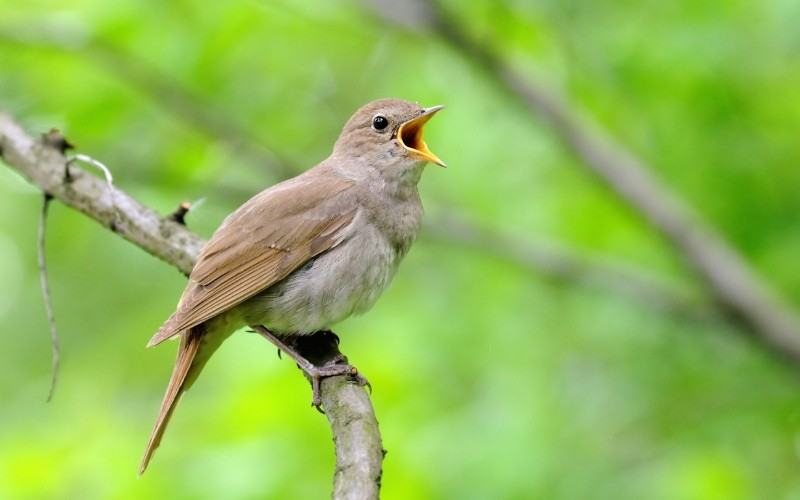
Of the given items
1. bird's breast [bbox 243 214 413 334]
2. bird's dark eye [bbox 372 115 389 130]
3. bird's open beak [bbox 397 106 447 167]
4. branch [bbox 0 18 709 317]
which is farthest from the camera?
branch [bbox 0 18 709 317]

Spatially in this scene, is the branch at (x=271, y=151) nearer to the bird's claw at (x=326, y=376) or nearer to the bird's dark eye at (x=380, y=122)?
the bird's dark eye at (x=380, y=122)

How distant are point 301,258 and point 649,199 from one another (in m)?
2.83

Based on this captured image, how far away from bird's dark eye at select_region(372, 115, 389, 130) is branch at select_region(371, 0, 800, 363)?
140 centimetres

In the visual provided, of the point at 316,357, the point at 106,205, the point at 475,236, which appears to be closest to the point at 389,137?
the point at 316,357

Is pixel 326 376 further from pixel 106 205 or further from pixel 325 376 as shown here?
pixel 106 205

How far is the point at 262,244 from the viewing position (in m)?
5.17

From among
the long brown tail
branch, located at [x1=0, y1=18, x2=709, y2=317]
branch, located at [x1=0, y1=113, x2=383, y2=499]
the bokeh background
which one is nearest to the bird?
the long brown tail

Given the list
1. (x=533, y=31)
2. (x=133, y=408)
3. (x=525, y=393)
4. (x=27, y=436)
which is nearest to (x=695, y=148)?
(x=533, y=31)

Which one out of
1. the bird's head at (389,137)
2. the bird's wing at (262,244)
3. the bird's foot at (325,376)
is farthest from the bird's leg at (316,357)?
the bird's head at (389,137)

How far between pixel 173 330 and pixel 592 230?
4117 mm

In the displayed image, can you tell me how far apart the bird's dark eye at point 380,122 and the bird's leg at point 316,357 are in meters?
1.23

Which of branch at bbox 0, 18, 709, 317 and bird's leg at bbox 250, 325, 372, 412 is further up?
branch at bbox 0, 18, 709, 317

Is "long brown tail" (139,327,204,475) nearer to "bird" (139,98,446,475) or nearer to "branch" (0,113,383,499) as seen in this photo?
"bird" (139,98,446,475)

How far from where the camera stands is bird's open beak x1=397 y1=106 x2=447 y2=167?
5.64 m
